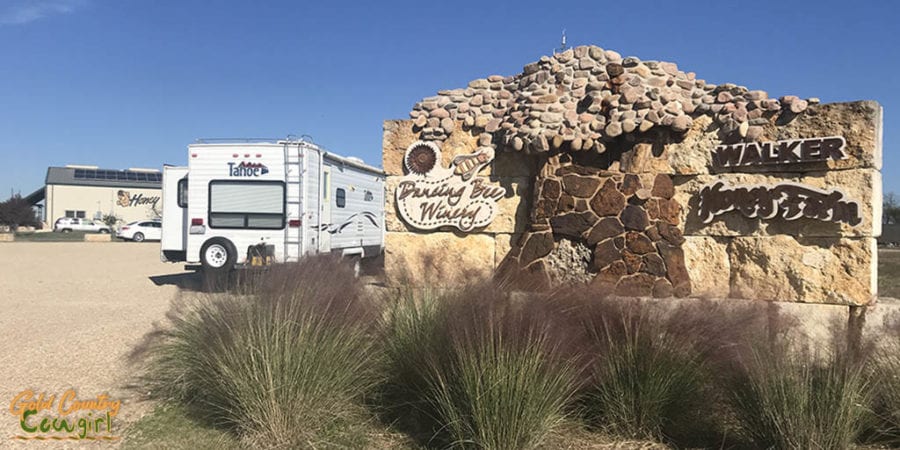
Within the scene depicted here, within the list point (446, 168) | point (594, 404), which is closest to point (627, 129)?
point (446, 168)

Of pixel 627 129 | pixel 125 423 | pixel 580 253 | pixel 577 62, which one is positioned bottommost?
pixel 125 423

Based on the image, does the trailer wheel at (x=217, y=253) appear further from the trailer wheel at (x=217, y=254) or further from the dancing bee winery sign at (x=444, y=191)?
the dancing bee winery sign at (x=444, y=191)

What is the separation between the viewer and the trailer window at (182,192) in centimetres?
1452

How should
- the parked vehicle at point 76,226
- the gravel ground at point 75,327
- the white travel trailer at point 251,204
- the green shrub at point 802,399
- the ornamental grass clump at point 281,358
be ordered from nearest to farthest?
the green shrub at point 802,399
the ornamental grass clump at point 281,358
the gravel ground at point 75,327
the white travel trailer at point 251,204
the parked vehicle at point 76,226

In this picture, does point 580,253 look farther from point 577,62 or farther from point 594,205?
point 577,62

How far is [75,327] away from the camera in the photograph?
30.6ft

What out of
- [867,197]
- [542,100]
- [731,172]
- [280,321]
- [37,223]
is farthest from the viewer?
[37,223]

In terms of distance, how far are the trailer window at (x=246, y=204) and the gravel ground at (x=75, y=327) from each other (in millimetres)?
1934

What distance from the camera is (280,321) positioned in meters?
4.43

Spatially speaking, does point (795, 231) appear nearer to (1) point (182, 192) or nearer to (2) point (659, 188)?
(2) point (659, 188)

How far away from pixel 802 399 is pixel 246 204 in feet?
38.0

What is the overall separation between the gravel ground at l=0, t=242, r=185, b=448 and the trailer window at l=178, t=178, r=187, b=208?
184 centimetres

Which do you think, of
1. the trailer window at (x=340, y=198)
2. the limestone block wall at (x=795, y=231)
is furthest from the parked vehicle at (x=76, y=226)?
the limestone block wall at (x=795, y=231)

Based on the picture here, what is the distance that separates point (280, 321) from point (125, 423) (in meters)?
1.66
